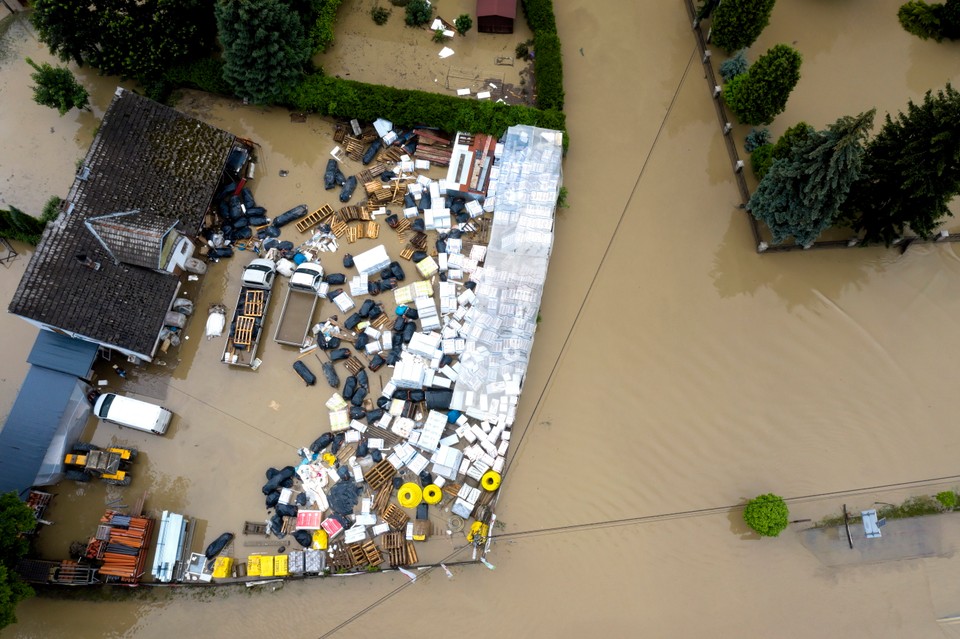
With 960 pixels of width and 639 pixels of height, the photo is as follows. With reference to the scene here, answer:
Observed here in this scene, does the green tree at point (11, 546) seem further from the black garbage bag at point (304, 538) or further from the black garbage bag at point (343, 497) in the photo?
the black garbage bag at point (343, 497)

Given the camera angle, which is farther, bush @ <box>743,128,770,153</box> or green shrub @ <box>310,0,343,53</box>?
green shrub @ <box>310,0,343,53</box>

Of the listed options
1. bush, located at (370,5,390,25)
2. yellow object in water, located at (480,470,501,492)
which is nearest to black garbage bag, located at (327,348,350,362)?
yellow object in water, located at (480,470,501,492)

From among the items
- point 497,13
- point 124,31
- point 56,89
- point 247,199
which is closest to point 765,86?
point 497,13

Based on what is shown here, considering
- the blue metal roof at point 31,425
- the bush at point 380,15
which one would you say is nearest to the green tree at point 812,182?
the bush at point 380,15

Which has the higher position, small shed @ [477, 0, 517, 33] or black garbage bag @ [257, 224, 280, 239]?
small shed @ [477, 0, 517, 33]

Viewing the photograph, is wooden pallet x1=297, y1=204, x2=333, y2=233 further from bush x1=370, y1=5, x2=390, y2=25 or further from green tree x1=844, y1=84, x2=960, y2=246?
green tree x1=844, y1=84, x2=960, y2=246

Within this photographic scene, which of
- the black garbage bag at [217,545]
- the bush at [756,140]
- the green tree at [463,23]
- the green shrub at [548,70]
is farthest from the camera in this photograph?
the green tree at [463,23]

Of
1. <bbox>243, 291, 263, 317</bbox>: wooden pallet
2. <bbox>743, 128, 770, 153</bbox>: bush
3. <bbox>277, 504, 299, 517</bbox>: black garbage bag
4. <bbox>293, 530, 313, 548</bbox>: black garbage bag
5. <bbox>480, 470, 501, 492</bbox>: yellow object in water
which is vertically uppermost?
<bbox>743, 128, 770, 153</bbox>: bush
